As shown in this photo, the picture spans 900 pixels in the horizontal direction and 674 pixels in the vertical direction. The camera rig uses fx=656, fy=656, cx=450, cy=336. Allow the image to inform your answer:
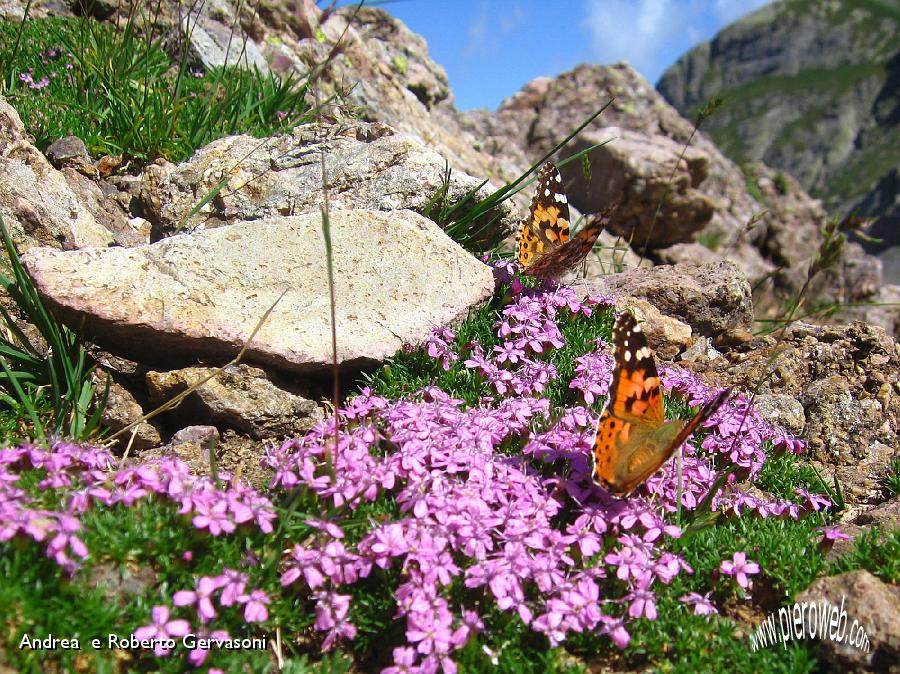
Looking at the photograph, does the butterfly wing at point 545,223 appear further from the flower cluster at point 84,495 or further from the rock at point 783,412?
the flower cluster at point 84,495

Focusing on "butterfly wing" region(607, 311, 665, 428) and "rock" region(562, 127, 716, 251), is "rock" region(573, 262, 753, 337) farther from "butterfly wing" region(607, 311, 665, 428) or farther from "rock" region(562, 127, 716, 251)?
"rock" region(562, 127, 716, 251)

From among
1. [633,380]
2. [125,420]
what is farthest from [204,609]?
[633,380]

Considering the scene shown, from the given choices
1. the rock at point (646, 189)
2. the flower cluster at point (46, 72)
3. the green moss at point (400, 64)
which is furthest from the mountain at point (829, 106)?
the flower cluster at point (46, 72)

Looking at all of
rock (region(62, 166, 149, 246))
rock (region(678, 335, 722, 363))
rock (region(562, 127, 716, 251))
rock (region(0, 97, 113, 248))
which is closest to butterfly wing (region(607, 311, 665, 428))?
rock (region(678, 335, 722, 363))

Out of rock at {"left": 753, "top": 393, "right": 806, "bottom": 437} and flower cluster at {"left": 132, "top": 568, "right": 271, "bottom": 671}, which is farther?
rock at {"left": 753, "top": 393, "right": 806, "bottom": 437}

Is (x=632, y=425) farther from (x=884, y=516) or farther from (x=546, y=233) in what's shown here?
(x=546, y=233)

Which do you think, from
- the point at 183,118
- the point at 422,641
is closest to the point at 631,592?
the point at 422,641
